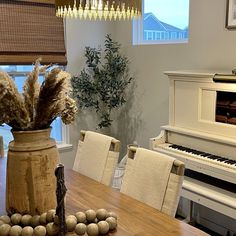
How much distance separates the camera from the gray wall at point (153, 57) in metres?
3.15

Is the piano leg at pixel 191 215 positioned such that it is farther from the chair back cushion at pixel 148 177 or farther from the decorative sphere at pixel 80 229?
the decorative sphere at pixel 80 229

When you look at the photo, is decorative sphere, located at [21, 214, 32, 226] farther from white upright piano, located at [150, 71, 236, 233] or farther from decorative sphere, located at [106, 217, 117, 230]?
white upright piano, located at [150, 71, 236, 233]

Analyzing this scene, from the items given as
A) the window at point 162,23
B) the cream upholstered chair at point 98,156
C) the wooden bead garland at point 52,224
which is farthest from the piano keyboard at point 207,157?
the wooden bead garland at point 52,224

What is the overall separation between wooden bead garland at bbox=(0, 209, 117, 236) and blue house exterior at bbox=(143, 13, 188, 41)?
2.57m

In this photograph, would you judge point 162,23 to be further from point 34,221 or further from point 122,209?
point 34,221

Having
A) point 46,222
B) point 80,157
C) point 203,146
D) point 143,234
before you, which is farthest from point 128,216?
point 203,146

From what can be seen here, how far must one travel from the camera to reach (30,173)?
147 centimetres

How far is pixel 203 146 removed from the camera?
282cm

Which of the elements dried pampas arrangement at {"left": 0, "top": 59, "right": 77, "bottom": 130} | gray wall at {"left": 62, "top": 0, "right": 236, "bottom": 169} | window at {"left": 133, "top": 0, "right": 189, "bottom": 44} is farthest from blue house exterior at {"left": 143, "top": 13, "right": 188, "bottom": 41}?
dried pampas arrangement at {"left": 0, "top": 59, "right": 77, "bottom": 130}

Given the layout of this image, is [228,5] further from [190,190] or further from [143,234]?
[143,234]

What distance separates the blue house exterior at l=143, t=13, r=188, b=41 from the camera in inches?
144

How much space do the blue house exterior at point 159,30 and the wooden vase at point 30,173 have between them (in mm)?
2501

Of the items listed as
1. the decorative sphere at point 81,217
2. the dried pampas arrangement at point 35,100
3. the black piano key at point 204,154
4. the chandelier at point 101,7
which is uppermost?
the chandelier at point 101,7

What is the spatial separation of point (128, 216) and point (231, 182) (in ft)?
3.81
